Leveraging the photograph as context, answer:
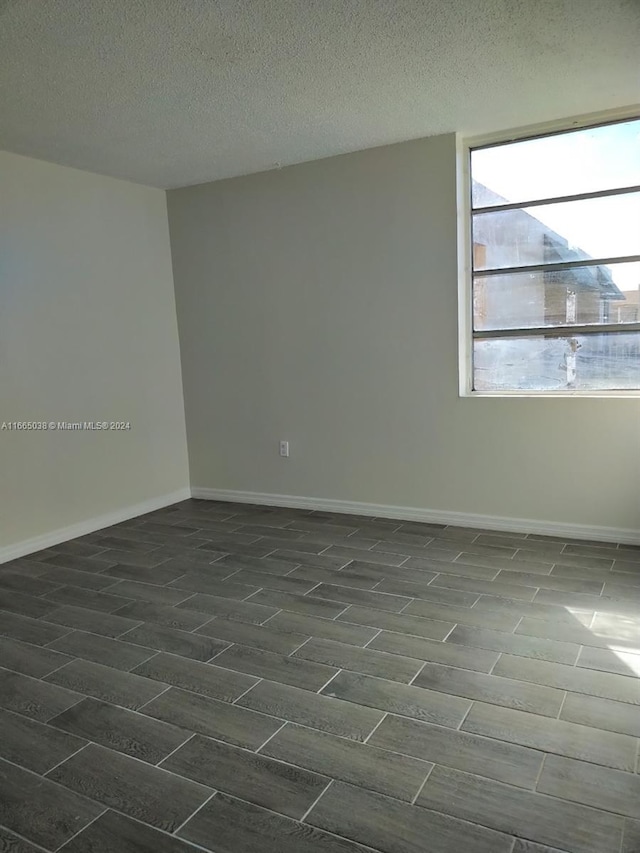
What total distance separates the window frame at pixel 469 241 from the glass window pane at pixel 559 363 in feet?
0.12

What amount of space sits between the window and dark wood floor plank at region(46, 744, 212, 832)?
9.65 feet

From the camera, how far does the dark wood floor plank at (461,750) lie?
1834mm

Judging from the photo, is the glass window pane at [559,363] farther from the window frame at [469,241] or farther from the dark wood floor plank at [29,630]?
the dark wood floor plank at [29,630]

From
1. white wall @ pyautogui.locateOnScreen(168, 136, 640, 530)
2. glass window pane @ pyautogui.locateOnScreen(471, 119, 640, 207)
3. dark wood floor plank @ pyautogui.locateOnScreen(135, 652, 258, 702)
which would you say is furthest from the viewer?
white wall @ pyautogui.locateOnScreen(168, 136, 640, 530)

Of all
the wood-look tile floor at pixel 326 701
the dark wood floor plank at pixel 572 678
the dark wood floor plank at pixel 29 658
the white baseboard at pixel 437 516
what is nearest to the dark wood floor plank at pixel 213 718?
the wood-look tile floor at pixel 326 701

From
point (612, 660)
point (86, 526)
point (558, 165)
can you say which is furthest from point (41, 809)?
point (558, 165)

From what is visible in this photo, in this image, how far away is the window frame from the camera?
3.67 m

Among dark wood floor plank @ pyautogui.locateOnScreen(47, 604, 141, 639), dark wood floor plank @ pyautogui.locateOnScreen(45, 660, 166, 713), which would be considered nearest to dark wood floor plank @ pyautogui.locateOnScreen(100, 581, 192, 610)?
dark wood floor plank @ pyautogui.locateOnScreen(47, 604, 141, 639)

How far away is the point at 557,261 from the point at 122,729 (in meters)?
3.27

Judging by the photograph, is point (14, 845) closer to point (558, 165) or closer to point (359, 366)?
point (359, 366)

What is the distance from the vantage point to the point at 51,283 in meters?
4.07

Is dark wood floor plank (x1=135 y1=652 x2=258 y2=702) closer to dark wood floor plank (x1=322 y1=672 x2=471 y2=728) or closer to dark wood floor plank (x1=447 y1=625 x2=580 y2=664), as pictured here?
dark wood floor plank (x1=322 y1=672 x2=471 y2=728)

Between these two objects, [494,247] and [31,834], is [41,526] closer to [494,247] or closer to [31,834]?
[31,834]

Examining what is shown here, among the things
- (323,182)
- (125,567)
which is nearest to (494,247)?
(323,182)
